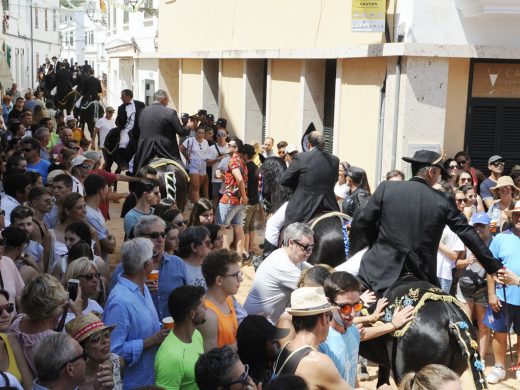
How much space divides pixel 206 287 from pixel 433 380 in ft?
8.35

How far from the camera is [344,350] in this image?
5.18 meters

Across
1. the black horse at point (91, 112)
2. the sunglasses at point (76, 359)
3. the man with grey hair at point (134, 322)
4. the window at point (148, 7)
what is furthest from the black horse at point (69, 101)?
the sunglasses at point (76, 359)

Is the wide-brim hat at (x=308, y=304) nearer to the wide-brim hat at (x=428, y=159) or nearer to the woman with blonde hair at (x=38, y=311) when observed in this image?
the woman with blonde hair at (x=38, y=311)

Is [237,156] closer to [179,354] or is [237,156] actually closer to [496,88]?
[496,88]

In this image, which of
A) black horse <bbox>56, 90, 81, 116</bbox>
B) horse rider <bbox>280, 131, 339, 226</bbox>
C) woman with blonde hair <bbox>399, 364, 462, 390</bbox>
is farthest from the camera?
black horse <bbox>56, 90, 81, 116</bbox>

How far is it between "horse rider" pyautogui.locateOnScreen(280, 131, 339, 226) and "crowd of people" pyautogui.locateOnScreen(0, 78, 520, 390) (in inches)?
0.6

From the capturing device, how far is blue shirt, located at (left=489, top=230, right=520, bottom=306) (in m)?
7.87

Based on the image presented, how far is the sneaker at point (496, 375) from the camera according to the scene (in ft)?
25.8

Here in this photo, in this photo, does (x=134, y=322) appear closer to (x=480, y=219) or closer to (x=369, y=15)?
(x=480, y=219)

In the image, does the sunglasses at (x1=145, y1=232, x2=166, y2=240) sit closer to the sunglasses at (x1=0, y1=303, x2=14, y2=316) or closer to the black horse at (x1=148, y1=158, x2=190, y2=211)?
the sunglasses at (x1=0, y1=303, x2=14, y2=316)

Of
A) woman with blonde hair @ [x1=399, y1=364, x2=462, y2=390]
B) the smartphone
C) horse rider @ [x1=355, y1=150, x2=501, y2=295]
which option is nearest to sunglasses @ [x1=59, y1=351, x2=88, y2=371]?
the smartphone

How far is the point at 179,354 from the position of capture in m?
4.71

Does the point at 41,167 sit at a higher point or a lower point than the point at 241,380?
higher

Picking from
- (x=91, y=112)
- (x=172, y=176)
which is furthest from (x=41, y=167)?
(x=91, y=112)
